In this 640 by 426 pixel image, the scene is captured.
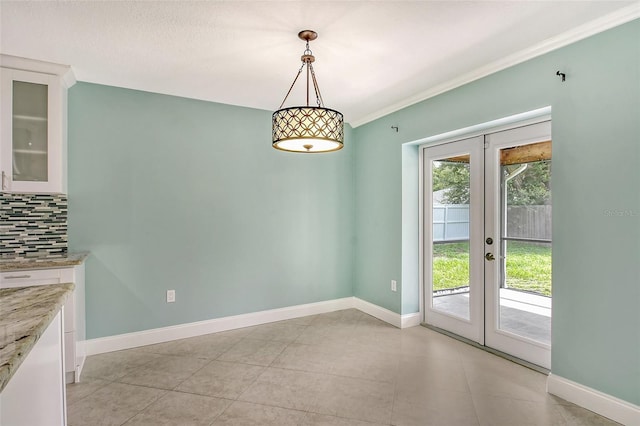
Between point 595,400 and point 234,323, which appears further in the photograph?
point 234,323

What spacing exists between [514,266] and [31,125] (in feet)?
13.8

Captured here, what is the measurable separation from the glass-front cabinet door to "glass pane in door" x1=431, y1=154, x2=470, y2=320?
11.7 ft

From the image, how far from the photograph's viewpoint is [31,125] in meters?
2.75

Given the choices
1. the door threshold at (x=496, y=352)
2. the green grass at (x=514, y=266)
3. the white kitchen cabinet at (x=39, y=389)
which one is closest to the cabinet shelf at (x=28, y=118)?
the white kitchen cabinet at (x=39, y=389)

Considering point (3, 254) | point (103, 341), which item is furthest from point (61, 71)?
point (103, 341)

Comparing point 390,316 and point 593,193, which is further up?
point 593,193

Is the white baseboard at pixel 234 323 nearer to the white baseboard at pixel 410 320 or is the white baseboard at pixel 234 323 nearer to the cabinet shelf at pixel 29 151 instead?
the white baseboard at pixel 410 320

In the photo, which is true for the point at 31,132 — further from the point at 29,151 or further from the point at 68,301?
the point at 68,301

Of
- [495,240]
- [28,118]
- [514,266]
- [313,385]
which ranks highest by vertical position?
[28,118]

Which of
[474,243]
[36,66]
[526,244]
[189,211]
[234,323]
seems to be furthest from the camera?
[234,323]

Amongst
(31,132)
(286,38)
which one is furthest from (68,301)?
(286,38)

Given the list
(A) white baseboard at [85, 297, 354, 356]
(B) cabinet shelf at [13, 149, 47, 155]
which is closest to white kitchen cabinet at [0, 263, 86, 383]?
(A) white baseboard at [85, 297, 354, 356]

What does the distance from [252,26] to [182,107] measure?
1633 millimetres

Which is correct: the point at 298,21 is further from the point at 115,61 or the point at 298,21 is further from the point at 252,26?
the point at 115,61
